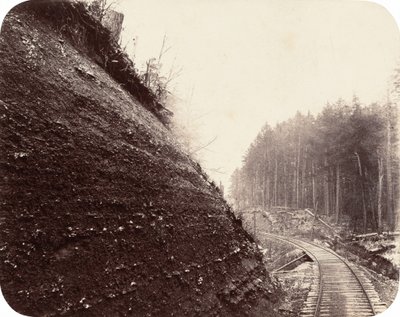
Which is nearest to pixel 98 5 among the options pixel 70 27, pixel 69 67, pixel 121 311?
pixel 70 27

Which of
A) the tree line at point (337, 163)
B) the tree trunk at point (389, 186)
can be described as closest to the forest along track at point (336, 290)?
the tree line at point (337, 163)

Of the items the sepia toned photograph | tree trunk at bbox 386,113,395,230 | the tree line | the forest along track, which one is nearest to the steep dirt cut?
the sepia toned photograph

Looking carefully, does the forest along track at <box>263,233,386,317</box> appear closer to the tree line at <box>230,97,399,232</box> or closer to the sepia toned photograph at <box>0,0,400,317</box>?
the sepia toned photograph at <box>0,0,400,317</box>

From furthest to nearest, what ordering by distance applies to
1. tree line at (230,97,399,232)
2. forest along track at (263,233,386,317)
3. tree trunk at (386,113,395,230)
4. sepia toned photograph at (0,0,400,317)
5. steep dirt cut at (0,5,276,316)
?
tree line at (230,97,399,232) < tree trunk at (386,113,395,230) < forest along track at (263,233,386,317) < sepia toned photograph at (0,0,400,317) < steep dirt cut at (0,5,276,316)

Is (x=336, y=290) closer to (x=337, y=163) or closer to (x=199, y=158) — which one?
(x=337, y=163)

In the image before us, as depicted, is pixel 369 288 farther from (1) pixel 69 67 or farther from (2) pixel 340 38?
(1) pixel 69 67

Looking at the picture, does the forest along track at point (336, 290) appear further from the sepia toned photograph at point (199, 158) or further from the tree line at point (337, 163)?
the tree line at point (337, 163)
